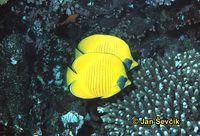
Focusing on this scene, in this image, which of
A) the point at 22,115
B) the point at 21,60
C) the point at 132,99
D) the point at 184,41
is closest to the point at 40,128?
the point at 22,115

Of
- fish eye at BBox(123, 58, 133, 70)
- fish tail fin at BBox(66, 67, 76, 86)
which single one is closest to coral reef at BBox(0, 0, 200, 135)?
fish eye at BBox(123, 58, 133, 70)

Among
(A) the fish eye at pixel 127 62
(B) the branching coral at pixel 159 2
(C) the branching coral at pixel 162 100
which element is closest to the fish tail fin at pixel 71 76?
(A) the fish eye at pixel 127 62

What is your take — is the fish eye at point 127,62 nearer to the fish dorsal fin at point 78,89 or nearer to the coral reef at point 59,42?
the fish dorsal fin at point 78,89

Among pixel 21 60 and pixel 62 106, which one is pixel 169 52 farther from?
pixel 21 60

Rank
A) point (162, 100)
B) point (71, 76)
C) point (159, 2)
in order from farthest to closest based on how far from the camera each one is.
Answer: point (159, 2)
point (162, 100)
point (71, 76)

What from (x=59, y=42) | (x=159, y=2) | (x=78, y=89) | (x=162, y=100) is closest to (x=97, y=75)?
(x=78, y=89)

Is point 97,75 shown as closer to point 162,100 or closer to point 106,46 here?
point 106,46
